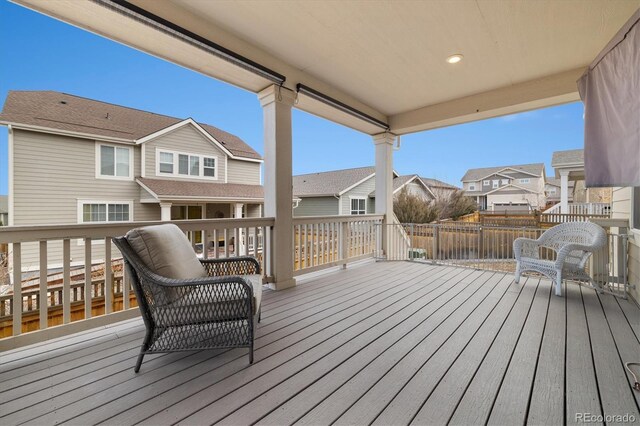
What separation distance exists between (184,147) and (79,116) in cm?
221

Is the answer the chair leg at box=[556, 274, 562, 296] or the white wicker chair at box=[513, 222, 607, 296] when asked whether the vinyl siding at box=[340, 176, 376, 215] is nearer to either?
the white wicker chair at box=[513, 222, 607, 296]

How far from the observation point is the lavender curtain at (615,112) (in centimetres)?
183

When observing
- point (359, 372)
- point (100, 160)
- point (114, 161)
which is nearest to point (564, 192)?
point (359, 372)

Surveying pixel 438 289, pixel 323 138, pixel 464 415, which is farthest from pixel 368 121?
pixel 323 138

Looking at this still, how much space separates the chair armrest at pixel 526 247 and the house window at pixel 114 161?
25.3 feet

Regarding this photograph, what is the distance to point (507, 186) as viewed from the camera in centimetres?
1905

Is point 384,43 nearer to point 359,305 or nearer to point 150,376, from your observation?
point 359,305

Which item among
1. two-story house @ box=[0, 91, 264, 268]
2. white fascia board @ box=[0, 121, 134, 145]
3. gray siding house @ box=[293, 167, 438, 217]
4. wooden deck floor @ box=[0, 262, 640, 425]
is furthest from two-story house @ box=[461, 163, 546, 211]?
white fascia board @ box=[0, 121, 134, 145]

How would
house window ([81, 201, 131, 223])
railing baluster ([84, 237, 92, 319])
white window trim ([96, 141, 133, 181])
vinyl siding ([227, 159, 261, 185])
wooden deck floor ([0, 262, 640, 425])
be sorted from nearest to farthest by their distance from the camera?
wooden deck floor ([0, 262, 640, 425])
railing baluster ([84, 237, 92, 319])
house window ([81, 201, 131, 223])
white window trim ([96, 141, 133, 181])
vinyl siding ([227, 159, 261, 185])

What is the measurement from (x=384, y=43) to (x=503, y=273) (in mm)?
3670

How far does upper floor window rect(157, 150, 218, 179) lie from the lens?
6849 millimetres

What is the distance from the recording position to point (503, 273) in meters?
4.08

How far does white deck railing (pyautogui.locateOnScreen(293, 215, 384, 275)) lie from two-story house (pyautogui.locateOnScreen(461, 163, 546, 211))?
1338 centimetres

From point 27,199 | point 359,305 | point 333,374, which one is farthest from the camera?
point 27,199
